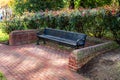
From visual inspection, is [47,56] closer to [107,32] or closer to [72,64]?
[72,64]

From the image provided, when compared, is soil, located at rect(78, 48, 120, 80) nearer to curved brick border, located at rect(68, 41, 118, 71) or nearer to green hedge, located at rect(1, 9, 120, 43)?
curved brick border, located at rect(68, 41, 118, 71)

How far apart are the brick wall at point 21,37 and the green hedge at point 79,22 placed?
4.97 feet

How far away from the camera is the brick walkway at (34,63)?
21.7ft

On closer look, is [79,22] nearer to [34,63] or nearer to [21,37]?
[21,37]

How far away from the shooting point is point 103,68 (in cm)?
690

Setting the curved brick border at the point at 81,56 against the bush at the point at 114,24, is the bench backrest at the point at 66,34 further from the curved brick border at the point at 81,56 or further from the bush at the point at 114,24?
the bush at the point at 114,24

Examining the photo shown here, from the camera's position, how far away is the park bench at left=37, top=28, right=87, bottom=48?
8719mm

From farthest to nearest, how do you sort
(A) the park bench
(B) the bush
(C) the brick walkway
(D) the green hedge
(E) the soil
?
(D) the green hedge < (B) the bush < (A) the park bench < (C) the brick walkway < (E) the soil

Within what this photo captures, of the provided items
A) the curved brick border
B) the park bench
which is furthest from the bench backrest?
the curved brick border

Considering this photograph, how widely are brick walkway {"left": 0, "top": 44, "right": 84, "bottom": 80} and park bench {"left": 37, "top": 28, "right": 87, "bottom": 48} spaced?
49cm

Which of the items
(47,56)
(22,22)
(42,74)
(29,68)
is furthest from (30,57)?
(22,22)

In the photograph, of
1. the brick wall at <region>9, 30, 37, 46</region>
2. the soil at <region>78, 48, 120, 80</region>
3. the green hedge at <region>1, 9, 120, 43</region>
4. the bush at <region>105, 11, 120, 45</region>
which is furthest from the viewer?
the brick wall at <region>9, 30, 37, 46</region>

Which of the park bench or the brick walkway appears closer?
the brick walkway

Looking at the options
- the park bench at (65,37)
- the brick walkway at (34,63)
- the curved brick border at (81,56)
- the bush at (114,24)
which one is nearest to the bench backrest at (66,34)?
the park bench at (65,37)
